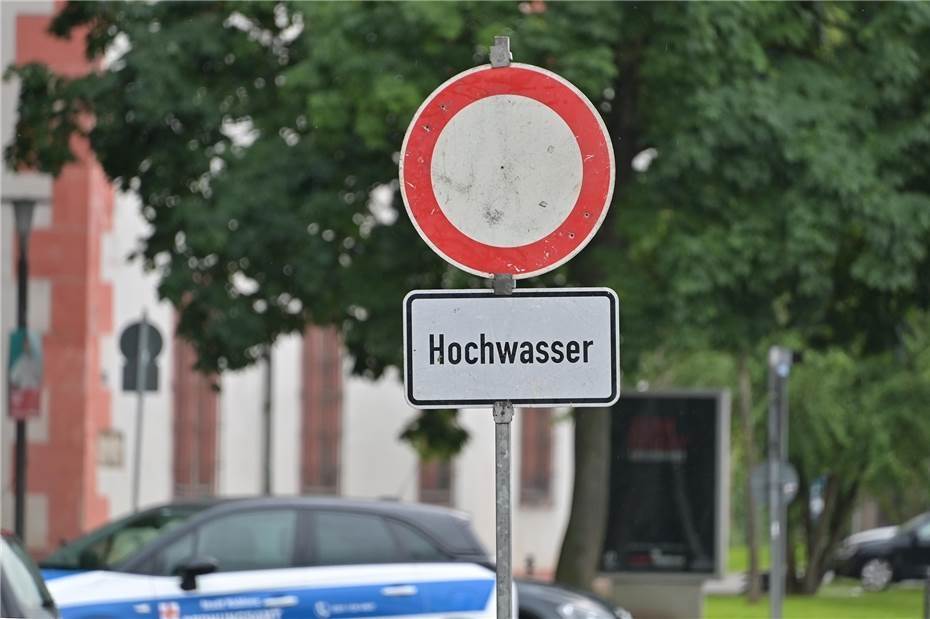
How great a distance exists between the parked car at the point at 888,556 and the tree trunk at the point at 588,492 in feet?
53.1

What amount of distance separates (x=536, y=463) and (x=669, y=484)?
16819mm

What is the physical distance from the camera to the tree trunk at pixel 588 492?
21422 mm

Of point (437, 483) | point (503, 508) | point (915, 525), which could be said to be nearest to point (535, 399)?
point (503, 508)

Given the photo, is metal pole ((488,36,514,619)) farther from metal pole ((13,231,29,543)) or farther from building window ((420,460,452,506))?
building window ((420,460,452,506))

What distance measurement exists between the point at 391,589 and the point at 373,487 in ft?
84.2

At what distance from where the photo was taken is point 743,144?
18.2 metres

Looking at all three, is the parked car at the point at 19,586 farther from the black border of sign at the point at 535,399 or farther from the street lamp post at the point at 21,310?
the street lamp post at the point at 21,310

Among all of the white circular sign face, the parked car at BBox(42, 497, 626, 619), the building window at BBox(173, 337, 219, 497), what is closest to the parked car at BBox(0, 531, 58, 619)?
the white circular sign face

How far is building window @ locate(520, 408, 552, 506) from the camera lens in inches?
1513

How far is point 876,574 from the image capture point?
125 ft

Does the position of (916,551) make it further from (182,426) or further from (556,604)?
(556,604)

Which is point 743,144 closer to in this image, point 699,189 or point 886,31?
point 699,189

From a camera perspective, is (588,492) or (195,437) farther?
(195,437)

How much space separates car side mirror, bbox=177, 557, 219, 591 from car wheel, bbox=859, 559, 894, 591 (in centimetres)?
2754
